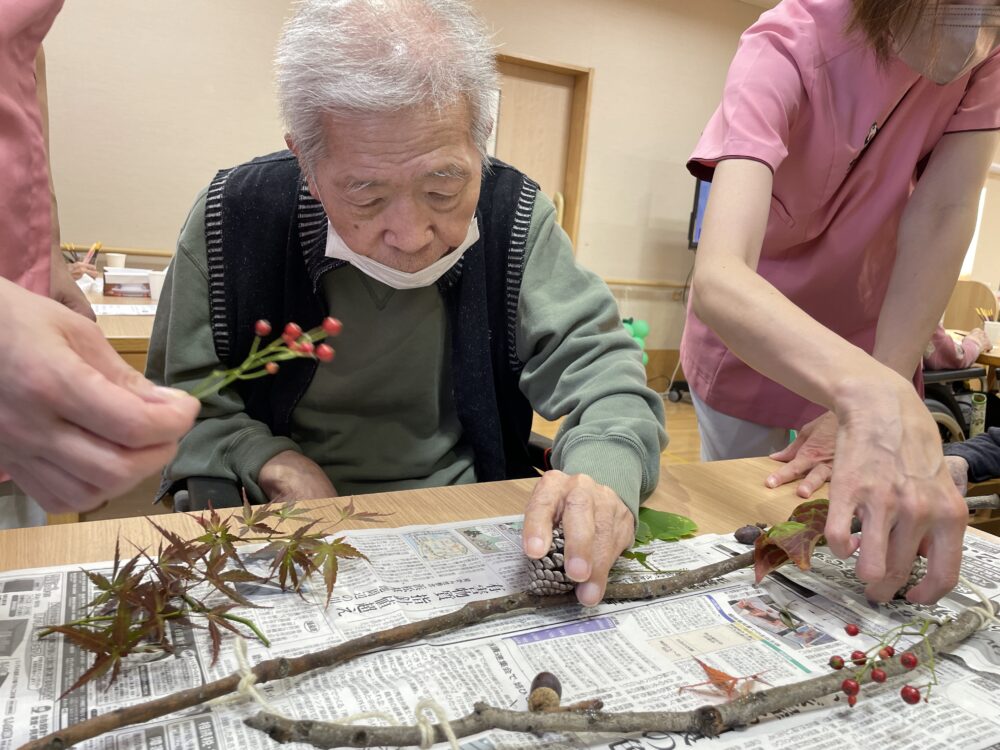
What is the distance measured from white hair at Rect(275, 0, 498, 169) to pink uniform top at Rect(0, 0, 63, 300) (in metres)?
0.35

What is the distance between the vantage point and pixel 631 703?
656 millimetres

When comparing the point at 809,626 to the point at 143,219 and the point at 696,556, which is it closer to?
the point at 696,556

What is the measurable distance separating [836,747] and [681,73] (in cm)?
532

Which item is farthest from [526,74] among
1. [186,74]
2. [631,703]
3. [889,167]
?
[631,703]

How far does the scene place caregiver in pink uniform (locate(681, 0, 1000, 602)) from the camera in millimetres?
786

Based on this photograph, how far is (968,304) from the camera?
14.1 feet

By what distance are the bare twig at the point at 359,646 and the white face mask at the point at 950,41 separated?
79 cm

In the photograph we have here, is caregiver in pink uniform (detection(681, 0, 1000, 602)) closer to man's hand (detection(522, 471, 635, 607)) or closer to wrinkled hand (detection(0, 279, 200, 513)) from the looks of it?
man's hand (detection(522, 471, 635, 607))

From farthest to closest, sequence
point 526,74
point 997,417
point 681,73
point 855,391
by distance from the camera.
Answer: point 681,73, point 526,74, point 997,417, point 855,391

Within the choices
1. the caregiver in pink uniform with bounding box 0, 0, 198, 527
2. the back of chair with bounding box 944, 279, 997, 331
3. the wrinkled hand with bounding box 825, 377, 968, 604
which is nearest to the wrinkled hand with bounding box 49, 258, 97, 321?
the caregiver in pink uniform with bounding box 0, 0, 198, 527

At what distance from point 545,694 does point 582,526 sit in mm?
228

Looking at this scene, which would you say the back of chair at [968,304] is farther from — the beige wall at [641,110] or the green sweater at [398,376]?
the green sweater at [398,376]

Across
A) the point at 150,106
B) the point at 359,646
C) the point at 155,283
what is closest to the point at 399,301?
the point at 359,646

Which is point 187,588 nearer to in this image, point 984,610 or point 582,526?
point 582,526
